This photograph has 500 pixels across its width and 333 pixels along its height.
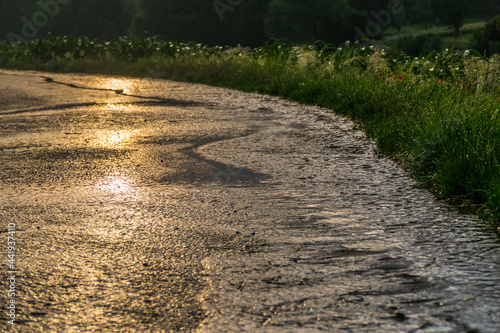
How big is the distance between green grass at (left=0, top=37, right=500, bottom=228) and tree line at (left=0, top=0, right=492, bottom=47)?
2064 centimetres

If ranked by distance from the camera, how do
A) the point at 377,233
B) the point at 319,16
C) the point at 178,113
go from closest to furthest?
the point at 377,233
the point at 178,113
the point at 319,16

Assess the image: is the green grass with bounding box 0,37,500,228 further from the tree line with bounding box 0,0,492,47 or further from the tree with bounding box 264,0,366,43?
the tree line with bounding box 0,0,492,47

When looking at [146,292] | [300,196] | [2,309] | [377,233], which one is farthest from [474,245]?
[2,309]

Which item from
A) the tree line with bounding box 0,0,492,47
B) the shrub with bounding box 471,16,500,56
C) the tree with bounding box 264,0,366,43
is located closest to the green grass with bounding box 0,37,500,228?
the shrub with bounding box 471,16,500,56

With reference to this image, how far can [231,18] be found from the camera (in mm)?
46719

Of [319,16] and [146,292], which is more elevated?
[319,16]

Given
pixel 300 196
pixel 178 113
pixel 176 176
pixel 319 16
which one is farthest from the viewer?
pixel 319 16

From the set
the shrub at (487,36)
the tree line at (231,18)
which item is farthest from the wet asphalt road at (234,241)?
the tree line at (231,18)

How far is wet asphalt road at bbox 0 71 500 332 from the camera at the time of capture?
2.78 metres

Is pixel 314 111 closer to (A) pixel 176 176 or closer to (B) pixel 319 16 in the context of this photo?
(A) pixel 176 176

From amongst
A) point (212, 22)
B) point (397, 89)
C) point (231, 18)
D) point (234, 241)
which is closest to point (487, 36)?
point (231, 18)

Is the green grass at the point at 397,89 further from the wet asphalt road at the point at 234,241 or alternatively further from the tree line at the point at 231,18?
the tree line at the point at 231,18

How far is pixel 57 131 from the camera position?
824 cm

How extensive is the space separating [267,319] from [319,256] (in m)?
0.85
